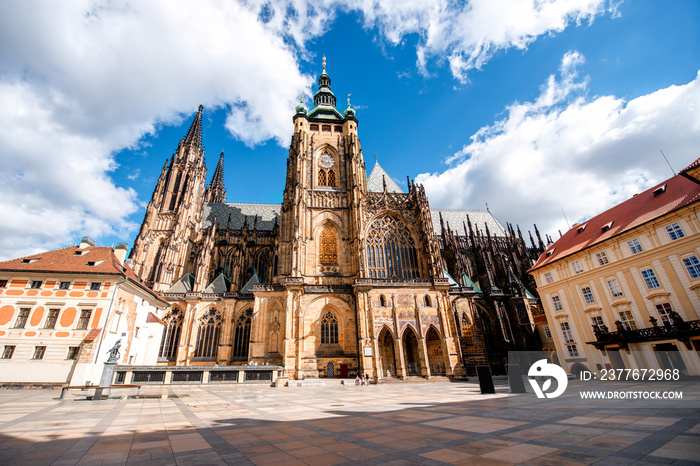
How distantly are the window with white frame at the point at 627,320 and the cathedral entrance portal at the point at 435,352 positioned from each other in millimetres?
13355

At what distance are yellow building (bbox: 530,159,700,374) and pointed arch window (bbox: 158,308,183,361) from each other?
118 feet

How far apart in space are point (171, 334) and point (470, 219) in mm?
46596

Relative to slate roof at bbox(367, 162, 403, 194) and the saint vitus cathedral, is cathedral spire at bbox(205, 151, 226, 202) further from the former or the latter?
slate roof at bbox(367, 162, 403, 194)

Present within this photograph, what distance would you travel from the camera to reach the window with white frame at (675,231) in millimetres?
18703

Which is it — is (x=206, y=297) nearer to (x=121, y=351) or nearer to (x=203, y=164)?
(x=121, y=351)

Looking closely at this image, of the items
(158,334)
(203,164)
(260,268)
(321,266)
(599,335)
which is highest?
(203,164)

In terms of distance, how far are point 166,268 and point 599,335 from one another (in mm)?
41625

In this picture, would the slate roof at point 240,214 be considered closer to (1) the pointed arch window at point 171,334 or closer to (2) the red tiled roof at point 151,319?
(1) the pointed arch window at point 171,334

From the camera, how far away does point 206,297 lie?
31750 mm

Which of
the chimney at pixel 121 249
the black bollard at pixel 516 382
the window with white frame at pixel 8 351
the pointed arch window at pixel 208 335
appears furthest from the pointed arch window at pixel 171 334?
the black bollard at pixel 516 382

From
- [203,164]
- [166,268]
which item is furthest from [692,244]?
[203,164]

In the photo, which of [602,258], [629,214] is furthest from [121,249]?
[629,214]

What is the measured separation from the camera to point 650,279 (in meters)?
19.8

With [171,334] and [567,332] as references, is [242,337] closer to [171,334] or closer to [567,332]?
[171,334]
